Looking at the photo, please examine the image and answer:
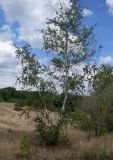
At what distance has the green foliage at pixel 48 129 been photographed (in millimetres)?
24375

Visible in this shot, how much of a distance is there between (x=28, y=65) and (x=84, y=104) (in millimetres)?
8426

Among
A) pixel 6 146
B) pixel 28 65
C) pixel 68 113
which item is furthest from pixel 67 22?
pixel 6 146

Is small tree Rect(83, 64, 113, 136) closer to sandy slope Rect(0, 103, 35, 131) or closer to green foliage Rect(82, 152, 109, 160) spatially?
sandy slope Rect(0, 103, 35, 131)

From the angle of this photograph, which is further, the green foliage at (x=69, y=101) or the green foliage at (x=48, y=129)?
the green foliage at (x=69, y=101)

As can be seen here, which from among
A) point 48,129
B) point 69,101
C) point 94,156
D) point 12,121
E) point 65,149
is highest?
point 69,101

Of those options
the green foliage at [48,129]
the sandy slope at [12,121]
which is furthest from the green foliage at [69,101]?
the sandy slope at [12,121]

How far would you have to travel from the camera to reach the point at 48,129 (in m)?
24.7

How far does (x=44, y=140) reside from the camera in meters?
24.6

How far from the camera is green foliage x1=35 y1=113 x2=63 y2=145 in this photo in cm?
2438

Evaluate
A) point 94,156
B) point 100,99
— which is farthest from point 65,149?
point 100,99

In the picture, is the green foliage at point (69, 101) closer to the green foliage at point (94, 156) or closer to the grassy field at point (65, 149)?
the grassy field at point (65, 149)

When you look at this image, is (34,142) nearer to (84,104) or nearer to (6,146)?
(6,146)

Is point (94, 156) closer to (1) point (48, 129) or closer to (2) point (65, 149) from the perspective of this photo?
(2) point (65, 149)

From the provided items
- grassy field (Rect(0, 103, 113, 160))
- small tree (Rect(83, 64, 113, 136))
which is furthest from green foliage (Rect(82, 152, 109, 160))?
small tree (Rect(83, 64, 113, 136))
